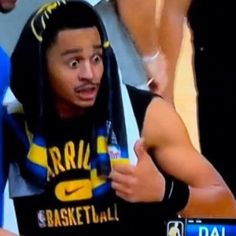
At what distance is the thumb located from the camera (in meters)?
2.21

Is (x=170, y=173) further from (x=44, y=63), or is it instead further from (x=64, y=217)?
(x=44, y=63)

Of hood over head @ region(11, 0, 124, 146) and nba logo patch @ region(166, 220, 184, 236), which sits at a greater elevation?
hood over head @ region(11, 0, 124, 146)

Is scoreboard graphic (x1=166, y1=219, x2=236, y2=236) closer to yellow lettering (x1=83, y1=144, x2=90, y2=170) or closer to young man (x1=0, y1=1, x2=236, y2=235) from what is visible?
young man (x1=0, y1=1, x2=236, y2=235)

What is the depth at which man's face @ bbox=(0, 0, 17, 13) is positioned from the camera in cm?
215

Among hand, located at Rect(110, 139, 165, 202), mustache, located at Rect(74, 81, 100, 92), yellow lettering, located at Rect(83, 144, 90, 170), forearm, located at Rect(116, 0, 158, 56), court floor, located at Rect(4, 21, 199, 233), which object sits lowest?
hand, located at Rect(110, 139, 165, 202)

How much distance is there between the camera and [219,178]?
7.51 ft

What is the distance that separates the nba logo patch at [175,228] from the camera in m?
2.26

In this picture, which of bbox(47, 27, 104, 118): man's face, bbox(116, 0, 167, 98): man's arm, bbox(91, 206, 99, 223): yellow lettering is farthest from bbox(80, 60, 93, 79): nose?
bbox(91, 206, 99, 223): yellow lettering

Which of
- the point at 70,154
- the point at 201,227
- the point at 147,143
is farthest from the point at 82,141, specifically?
the point at 201,227

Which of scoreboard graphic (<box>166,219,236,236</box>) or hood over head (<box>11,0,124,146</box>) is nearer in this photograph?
hood over head (<box>11,0,124,146</box>)

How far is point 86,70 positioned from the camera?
7.16 ft

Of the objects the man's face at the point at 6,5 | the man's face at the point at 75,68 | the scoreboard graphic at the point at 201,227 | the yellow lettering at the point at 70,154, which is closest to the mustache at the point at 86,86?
the man's face at the point at 75,68

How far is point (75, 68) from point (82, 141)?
18cm

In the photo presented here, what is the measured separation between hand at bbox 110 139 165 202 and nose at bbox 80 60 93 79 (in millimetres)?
197
